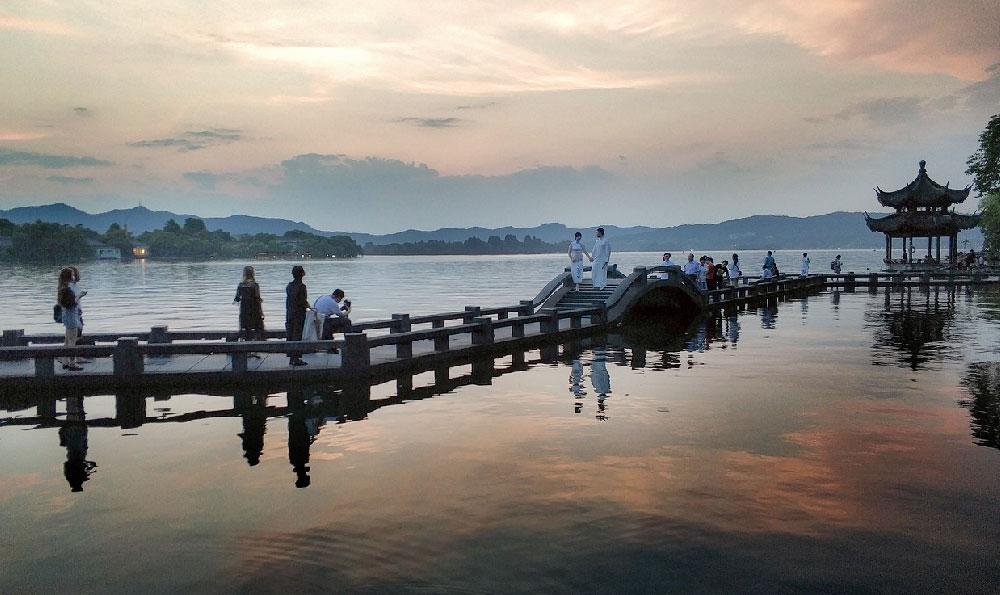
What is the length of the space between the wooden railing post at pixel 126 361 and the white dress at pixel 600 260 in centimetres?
1648

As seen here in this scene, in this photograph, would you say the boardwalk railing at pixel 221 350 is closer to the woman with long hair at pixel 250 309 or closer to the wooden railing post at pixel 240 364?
the wooden railing post at pixel 240 364

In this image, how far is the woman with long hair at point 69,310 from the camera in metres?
14.6

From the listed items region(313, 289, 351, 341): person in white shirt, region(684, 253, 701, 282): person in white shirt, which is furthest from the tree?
region(313, 289, 351, 341): person in white shirt

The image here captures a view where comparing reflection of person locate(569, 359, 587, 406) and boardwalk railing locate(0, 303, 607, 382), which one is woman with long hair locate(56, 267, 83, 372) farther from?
reflection of person locate(569, 359, 587, 406)

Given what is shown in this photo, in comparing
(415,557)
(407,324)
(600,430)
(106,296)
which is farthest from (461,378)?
(106,296)

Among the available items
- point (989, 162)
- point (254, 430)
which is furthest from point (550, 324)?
point (989, 162)

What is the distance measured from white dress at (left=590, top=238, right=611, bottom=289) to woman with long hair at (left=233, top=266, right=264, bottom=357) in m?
13.7

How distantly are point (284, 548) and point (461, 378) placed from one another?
9.78m

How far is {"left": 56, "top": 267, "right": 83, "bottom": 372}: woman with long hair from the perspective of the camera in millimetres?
14625

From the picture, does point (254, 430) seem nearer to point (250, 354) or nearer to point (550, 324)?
point (250, 354)

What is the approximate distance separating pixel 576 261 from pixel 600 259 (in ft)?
3.23

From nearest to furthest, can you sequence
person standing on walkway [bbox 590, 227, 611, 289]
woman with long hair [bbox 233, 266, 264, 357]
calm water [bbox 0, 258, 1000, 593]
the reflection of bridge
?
calm water [bbox 0, 258, 1000, 593] < the reflection of bridge < woman with long hair [bbox 233, 266, 264, 357] < person standing on walkway [bbox 590, 227, 611, 289]

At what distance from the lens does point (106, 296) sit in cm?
6462

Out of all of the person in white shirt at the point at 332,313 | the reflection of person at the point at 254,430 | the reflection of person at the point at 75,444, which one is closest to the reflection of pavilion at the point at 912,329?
the person in white shirt at the point at 332,313
